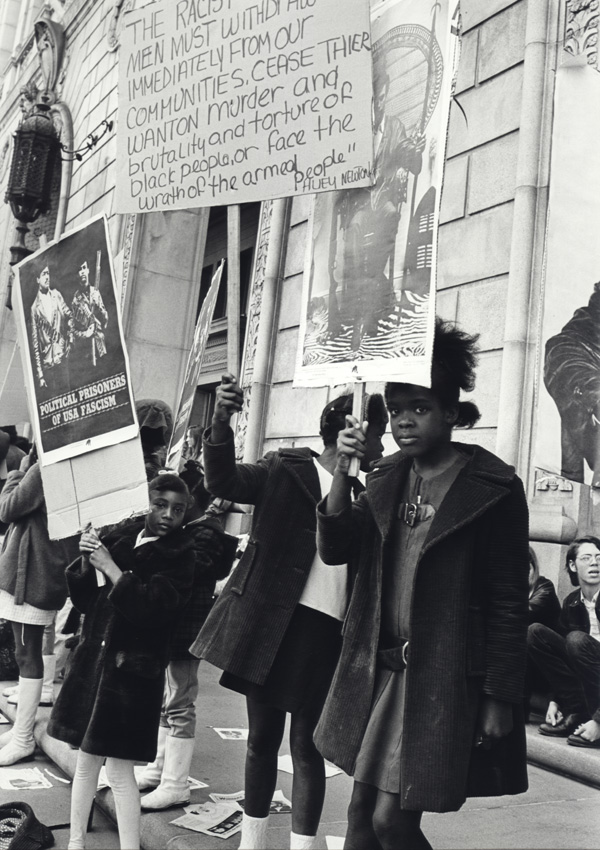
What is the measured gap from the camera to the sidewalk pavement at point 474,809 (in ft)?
11.3

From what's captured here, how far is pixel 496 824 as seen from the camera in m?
3.70

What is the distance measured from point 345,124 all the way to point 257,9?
→ 0.88 m

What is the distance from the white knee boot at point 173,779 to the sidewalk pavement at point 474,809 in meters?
0.05

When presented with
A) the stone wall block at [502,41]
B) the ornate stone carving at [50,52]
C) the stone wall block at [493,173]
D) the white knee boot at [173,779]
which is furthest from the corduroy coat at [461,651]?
the ornate stone carving at [50,52]

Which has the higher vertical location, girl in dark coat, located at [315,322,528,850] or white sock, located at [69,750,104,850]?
girl in dark coat, located at [315,322,528,850]

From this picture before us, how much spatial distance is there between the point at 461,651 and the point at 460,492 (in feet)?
1.44

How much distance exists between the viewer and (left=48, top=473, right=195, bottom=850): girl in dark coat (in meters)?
3.22

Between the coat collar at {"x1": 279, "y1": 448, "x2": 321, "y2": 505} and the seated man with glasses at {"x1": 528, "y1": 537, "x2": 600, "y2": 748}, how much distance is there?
8.10 ft

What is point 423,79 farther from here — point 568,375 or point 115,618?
point 115,618

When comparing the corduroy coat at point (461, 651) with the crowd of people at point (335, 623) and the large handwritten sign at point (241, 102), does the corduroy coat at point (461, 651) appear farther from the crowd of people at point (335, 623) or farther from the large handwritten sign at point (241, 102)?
the large handwritten sign at point (241, 102)

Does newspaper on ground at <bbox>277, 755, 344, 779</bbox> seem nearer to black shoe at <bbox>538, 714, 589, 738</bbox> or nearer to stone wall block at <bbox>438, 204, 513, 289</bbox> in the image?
black shoe at <bbox>538, 714, 589, 738</bbox>

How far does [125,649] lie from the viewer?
3385mm

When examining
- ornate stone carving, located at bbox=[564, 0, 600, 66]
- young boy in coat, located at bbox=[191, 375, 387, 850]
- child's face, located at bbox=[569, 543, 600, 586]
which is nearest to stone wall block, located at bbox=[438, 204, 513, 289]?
ornate stone carving, located at bbox=[564, 0, 600, 66]

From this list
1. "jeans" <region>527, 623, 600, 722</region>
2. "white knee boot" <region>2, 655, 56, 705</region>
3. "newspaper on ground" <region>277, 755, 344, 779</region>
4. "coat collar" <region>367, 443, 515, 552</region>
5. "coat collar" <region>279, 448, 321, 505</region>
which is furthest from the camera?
"white knee boot" <region>2, 655, 56, 705</region>
